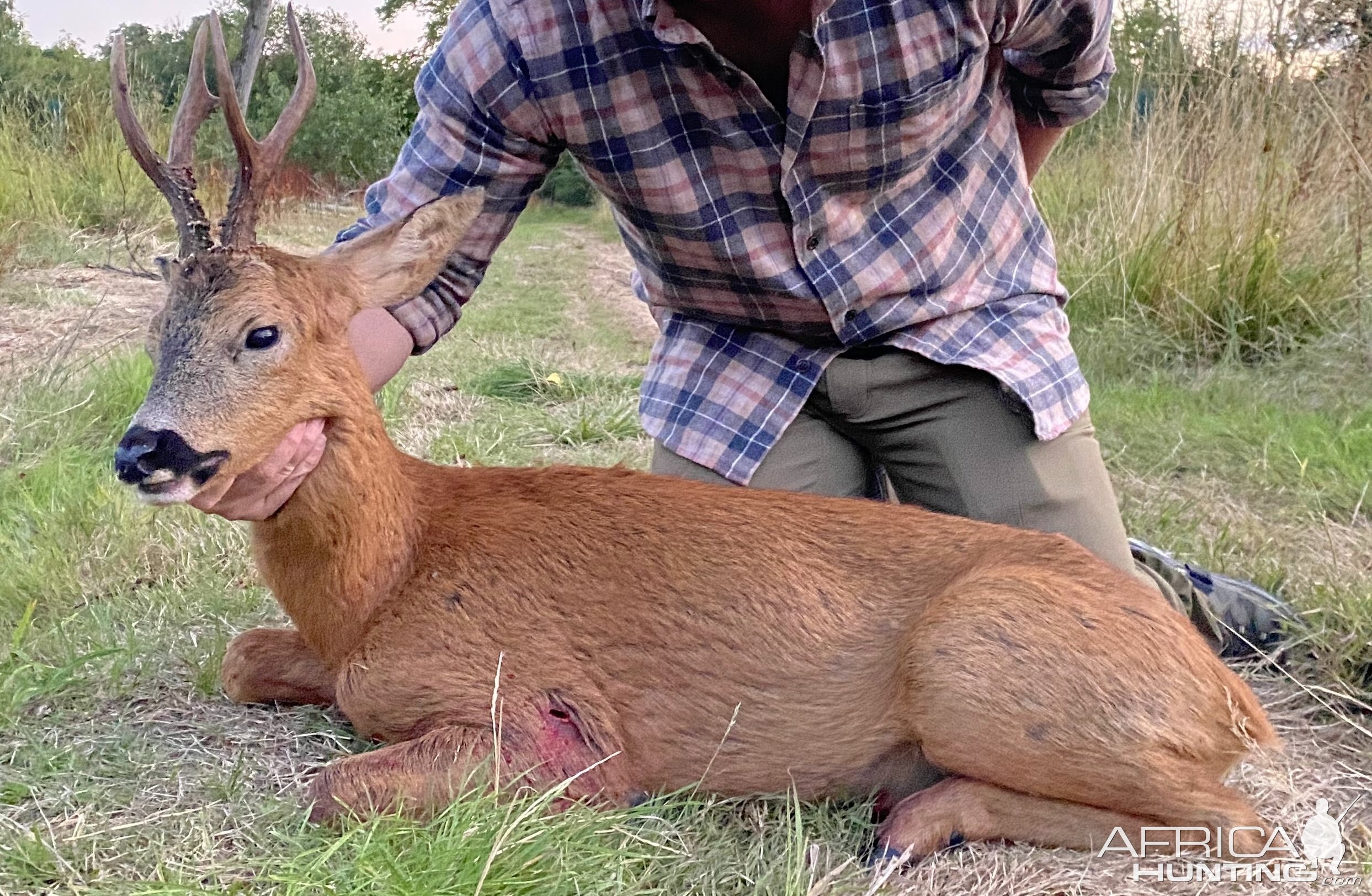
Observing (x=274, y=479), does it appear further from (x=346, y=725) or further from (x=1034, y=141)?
(x=1034, y=141)

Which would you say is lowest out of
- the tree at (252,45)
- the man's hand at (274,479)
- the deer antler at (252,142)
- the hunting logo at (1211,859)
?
the hunting logo at (1211,859)

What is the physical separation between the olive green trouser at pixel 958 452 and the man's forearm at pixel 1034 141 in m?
0.84

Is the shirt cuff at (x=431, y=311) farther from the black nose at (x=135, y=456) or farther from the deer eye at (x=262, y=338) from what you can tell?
the black nose at (x=135, y=456)

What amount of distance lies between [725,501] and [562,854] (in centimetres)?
79

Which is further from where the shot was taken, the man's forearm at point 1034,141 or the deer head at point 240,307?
the man's forearm at point 1034,141

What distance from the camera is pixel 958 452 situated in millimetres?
3076

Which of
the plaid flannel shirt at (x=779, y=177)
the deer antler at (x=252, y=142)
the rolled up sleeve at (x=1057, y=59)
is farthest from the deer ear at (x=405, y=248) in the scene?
the rolled up sleeve at (x=1057, y=59)

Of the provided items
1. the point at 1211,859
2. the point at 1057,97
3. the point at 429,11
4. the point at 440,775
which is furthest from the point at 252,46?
the point at 429,11

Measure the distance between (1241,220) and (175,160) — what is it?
17.7ft

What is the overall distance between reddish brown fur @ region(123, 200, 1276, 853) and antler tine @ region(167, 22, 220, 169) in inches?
10.4

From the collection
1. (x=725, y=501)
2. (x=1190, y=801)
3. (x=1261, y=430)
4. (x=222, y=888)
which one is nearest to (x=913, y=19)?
(x=725, y=501)

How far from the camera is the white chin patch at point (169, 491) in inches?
78.7

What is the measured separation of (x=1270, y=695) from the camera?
291 centimetres

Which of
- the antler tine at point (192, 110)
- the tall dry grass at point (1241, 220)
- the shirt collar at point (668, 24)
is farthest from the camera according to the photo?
the tall dry grass at point (1241, 220)
